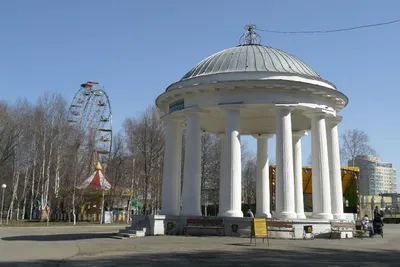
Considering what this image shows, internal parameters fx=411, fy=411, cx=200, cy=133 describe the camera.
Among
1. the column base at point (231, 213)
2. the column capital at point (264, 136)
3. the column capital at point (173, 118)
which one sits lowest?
the column base at point (231, 213)

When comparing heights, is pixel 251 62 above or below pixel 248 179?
above

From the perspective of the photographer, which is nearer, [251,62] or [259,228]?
[259,228]

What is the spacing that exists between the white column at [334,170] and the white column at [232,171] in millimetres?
6196

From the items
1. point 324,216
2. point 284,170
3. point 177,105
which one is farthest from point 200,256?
point 177,105

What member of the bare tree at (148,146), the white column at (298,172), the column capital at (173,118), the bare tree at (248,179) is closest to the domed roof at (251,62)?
the column capital at (173,118)

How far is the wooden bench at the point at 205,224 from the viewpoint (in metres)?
22.2

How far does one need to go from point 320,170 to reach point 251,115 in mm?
6116

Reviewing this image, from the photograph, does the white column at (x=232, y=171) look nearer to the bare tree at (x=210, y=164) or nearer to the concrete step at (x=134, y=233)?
the concrete step at (x=134, y=233)

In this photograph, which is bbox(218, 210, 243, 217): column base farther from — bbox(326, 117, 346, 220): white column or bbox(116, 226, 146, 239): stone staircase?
bbox(326, 117, 346, 220): white column

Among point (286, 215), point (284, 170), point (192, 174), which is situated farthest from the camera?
point (192, 174)

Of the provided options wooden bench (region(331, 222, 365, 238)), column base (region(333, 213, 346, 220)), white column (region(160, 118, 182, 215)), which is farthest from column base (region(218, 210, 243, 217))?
column base (region(333, 213, 346, 220))

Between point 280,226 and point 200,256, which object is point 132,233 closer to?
point 280,226

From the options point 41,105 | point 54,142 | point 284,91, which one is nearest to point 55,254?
point 284,91

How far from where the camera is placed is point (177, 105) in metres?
25.2
